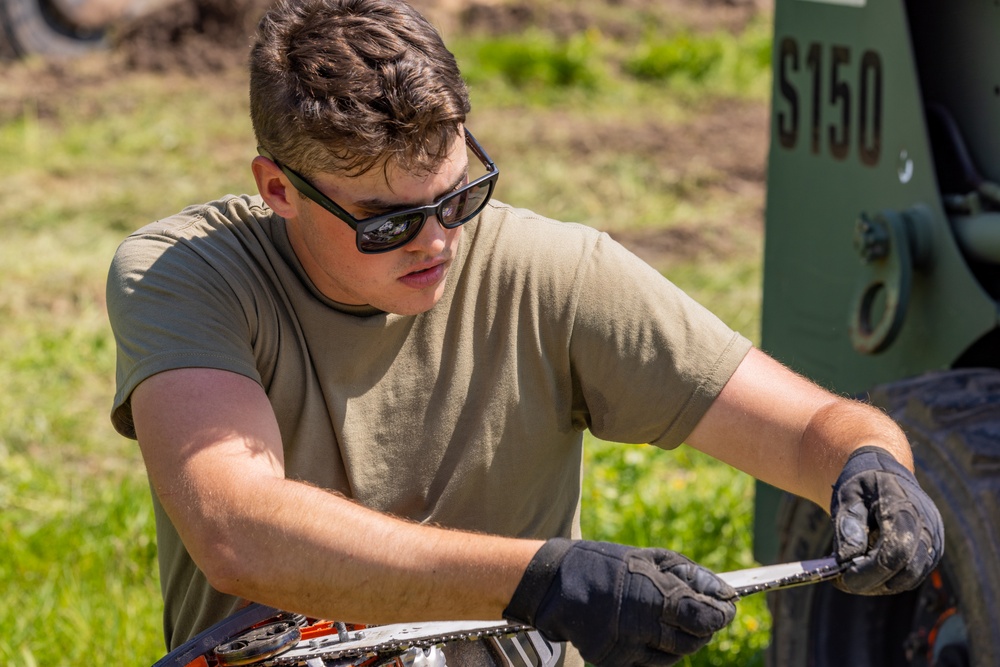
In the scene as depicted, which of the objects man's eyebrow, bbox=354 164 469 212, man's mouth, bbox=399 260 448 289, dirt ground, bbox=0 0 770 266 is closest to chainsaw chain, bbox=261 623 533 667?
man's mouth, bbox=399 260 448 289

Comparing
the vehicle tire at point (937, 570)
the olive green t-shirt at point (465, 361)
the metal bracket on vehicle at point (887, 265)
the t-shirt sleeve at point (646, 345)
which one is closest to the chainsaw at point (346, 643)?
the olive green t-shirt at point (465, 361)

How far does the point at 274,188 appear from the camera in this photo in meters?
2.14

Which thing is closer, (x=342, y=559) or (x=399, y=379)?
(x=342, y=559)

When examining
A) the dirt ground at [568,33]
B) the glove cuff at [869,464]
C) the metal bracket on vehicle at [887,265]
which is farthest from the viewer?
the dirt ground at [568,33]

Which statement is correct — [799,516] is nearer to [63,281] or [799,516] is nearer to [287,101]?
[287,101]

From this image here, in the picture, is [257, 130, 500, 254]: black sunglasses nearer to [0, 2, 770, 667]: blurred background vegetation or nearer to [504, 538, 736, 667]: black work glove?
[504, 538, 736, 667]: black work glove

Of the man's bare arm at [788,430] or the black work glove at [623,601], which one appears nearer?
the black work glove at [623,601]

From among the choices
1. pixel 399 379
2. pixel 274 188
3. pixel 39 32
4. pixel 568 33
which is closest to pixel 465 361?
pixel 399 379

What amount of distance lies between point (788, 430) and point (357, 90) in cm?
86

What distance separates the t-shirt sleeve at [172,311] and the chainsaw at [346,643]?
38 cm

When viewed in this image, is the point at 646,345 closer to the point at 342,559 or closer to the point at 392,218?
the point at 392,218

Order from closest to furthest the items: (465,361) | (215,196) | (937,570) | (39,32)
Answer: (465,361)
(937,570)
(215,196)
(39,32)

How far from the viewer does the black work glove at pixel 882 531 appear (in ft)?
6.05

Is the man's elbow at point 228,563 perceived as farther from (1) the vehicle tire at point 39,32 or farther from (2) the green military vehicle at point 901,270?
(1) the vehicle tire at point 39,32
